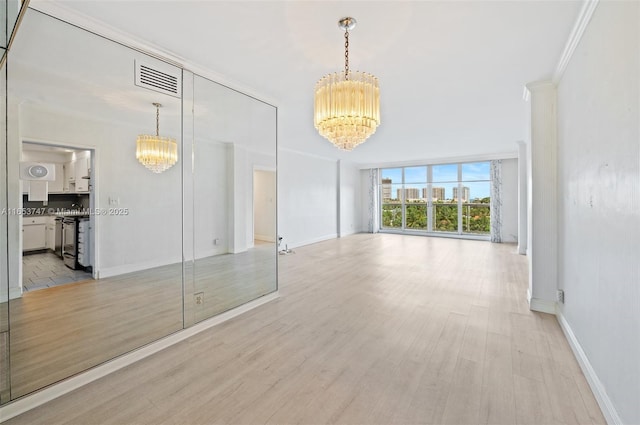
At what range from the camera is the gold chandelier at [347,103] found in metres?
2.15

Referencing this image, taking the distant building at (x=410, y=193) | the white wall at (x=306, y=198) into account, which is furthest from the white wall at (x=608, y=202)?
the distant building at (x=410, y=193)

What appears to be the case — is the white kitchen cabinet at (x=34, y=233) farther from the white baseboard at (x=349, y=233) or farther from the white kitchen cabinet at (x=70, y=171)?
the white baseboard at (x=349, y=233)

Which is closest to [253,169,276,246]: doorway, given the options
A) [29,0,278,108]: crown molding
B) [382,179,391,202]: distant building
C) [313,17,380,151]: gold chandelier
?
[29,0,278,108]: crown molding

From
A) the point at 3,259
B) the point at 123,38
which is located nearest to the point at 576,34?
the point at 123,38

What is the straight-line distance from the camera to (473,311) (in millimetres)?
3221

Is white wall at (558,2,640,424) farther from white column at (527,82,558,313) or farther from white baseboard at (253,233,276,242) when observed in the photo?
white baseboard at (253,233,276,242)

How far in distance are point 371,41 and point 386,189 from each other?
8.75 m

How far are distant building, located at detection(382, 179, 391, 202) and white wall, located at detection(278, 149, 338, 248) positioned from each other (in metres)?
2.19

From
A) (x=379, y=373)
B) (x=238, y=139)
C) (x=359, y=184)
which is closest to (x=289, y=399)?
(x=379, y=373)

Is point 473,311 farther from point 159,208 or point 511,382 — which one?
point 159,208

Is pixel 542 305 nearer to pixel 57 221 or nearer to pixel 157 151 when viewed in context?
pixel 157 151

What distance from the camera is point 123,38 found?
7.52 ft

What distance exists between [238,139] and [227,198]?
72 cm

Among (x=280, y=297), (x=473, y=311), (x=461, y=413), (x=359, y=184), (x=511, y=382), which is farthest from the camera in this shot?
(x=359, y=184)
